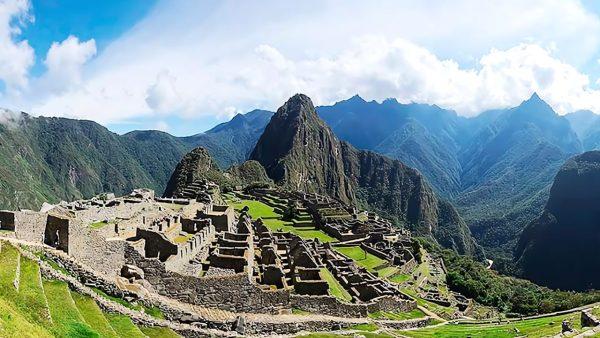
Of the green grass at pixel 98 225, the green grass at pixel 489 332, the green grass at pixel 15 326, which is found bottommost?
the green grass at pixel 489 332

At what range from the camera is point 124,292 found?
72.5 feet

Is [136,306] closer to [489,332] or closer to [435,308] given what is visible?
[489,332]

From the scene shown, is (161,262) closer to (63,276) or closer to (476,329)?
(63,276)

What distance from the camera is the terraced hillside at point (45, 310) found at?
535 inches

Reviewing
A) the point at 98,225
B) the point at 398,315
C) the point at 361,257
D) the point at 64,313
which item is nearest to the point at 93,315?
the point at 64,313

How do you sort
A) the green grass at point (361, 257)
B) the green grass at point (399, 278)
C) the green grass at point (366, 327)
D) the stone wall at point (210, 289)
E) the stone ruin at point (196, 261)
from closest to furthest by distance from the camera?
the stone ruin at point (196, 261) < the stone wall at point (210, 289) < the green grass at point (366, 327) < the green grass at point (399, 278) < the green grass at point (361, 257)

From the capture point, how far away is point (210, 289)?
87.0ft

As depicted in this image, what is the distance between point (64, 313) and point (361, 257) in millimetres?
56732

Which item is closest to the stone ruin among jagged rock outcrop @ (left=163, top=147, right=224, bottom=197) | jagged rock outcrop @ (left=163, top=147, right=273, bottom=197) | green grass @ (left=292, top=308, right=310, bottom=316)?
green grass @ (left=292, top=308, right=310, bottom=316)

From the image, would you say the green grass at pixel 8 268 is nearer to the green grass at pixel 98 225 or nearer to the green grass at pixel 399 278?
the green grass at pixel 98 225

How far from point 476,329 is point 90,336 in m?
33.8

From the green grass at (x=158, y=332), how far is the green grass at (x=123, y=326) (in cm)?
71

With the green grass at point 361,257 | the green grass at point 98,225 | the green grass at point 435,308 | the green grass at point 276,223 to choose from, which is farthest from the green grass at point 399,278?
the green grass at point 98,225

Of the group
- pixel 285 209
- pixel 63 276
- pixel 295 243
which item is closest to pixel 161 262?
pixel 63 276
